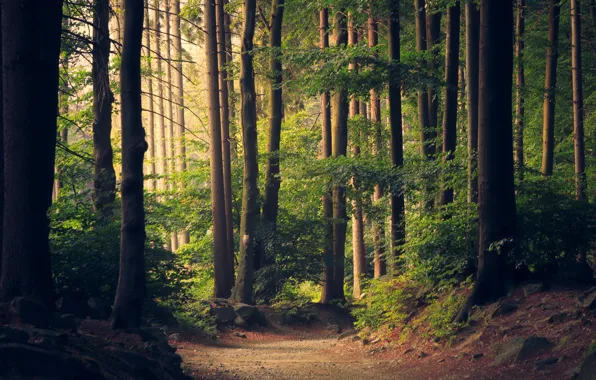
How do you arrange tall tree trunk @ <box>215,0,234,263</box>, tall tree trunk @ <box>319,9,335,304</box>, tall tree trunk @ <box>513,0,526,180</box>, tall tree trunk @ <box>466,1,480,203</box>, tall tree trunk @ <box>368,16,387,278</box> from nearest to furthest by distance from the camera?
tall tree trunk @ <box>466,1,480,203</box> → tall tree trunk @ <box>513,0,526,180</box> → tall tree trunk @ <box>368,16,387,278</box> → tall tree trunk @ <box>319,9,335,304</box> → tall tree trunk @ <box>215,0,234,263</box>

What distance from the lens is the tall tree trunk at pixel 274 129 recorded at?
Result: 20766 mm

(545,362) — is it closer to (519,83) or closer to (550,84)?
(550,84)

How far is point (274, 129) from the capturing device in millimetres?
21828

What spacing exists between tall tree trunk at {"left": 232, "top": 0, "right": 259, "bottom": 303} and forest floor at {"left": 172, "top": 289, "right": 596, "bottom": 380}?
5380 mm

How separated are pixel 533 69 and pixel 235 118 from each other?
1212 cm

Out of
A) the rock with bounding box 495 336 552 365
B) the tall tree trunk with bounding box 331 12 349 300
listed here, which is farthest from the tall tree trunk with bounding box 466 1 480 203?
the tall tree trunk with bounding box 331 12 349 300

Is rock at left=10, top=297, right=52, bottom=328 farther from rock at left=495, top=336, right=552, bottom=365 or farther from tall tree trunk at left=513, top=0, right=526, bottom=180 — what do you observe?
tall tree trunk at left=513, top=0, right=526, bottom=180

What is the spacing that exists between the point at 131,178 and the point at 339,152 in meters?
12.1

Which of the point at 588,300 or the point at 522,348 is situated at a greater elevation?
the point at 588,300

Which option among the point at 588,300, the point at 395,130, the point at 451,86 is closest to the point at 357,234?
the point at 395,130

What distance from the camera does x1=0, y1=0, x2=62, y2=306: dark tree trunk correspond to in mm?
7172

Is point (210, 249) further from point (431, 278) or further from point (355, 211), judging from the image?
Result: point (431, 278)

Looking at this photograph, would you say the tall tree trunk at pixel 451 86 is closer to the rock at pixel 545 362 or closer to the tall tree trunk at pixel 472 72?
the tall tree trunk at pixel 472 72

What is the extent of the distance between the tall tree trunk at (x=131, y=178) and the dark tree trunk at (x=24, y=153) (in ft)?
5.21
